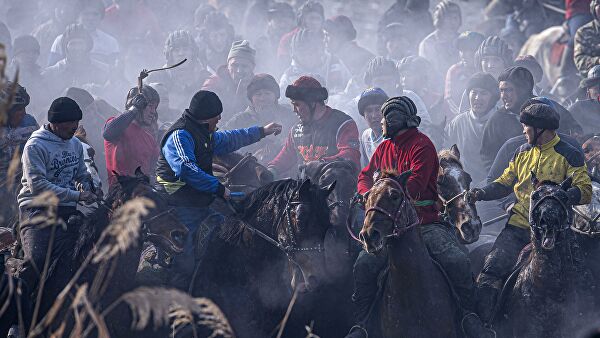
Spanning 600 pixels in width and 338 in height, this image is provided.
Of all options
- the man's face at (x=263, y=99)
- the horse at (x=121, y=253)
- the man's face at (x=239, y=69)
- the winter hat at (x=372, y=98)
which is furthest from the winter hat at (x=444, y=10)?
the horse at (x=121, y=253)

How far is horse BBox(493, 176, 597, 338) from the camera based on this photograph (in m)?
8.77

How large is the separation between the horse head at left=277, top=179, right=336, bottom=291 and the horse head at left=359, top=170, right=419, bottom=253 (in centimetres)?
88

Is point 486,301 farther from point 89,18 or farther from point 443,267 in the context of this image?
point 89,18

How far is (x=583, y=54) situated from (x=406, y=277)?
11.7m

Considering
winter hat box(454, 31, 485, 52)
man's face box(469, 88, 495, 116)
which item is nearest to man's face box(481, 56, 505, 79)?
winter hat box(454, 31, 485, 52)

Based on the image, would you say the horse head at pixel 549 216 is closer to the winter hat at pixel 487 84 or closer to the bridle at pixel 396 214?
the bridle at pixel 396 214

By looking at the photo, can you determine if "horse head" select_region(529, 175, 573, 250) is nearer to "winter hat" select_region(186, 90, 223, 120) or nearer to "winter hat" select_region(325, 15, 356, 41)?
"winter hat" select_region(186, 90, 223, 120)

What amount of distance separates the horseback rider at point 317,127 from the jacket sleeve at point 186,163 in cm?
375

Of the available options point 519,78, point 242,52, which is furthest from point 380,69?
point 519,78

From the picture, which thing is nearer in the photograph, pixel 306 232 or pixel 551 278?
pixel 306 232

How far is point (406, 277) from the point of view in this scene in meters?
8.46

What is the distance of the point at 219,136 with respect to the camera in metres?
11.1

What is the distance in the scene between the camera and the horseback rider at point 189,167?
977 cm

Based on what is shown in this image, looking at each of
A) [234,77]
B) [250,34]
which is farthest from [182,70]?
[250,34]
